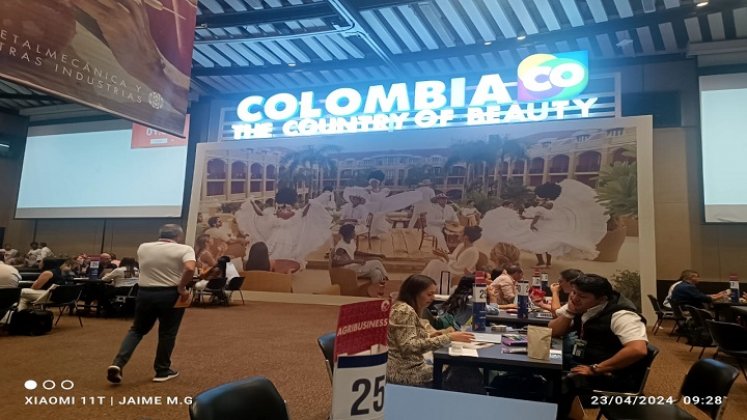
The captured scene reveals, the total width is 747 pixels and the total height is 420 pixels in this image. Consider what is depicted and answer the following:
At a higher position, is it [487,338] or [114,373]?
[487,338]

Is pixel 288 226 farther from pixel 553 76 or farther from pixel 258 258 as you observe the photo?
pixel 553 76

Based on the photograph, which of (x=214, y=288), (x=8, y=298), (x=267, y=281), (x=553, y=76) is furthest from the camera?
(x=267, y=281)

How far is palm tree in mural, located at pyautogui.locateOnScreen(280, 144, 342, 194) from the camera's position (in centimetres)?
1170

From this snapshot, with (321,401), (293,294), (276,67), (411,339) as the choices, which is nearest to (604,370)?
(411,339)

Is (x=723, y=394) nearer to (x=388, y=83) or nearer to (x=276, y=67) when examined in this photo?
(x=388, y=83)

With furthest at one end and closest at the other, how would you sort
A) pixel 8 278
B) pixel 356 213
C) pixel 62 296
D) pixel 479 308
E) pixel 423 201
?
1. pixel 356 213
2. pixel 423 201
3. pixel 62 296
4. pixel 8 278
5. pixel 479 308

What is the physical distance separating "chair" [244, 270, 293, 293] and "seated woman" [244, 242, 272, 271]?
0.35ft

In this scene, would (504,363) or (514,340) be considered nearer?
(504,363)

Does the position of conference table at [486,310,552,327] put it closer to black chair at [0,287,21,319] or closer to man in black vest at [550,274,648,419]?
man in black vest at [550,274,648,419]

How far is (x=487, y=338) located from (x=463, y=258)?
7218 millimetres

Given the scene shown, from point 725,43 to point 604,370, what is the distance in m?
10.2

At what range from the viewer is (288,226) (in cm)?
1187

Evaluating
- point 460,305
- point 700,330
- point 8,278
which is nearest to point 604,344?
point 460,305

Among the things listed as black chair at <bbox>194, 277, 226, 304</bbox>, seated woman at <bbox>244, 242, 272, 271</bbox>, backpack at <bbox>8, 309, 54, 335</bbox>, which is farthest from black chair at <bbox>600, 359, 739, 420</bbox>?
seated woman at <bbox>244, 242, 272, 271</bbox>
